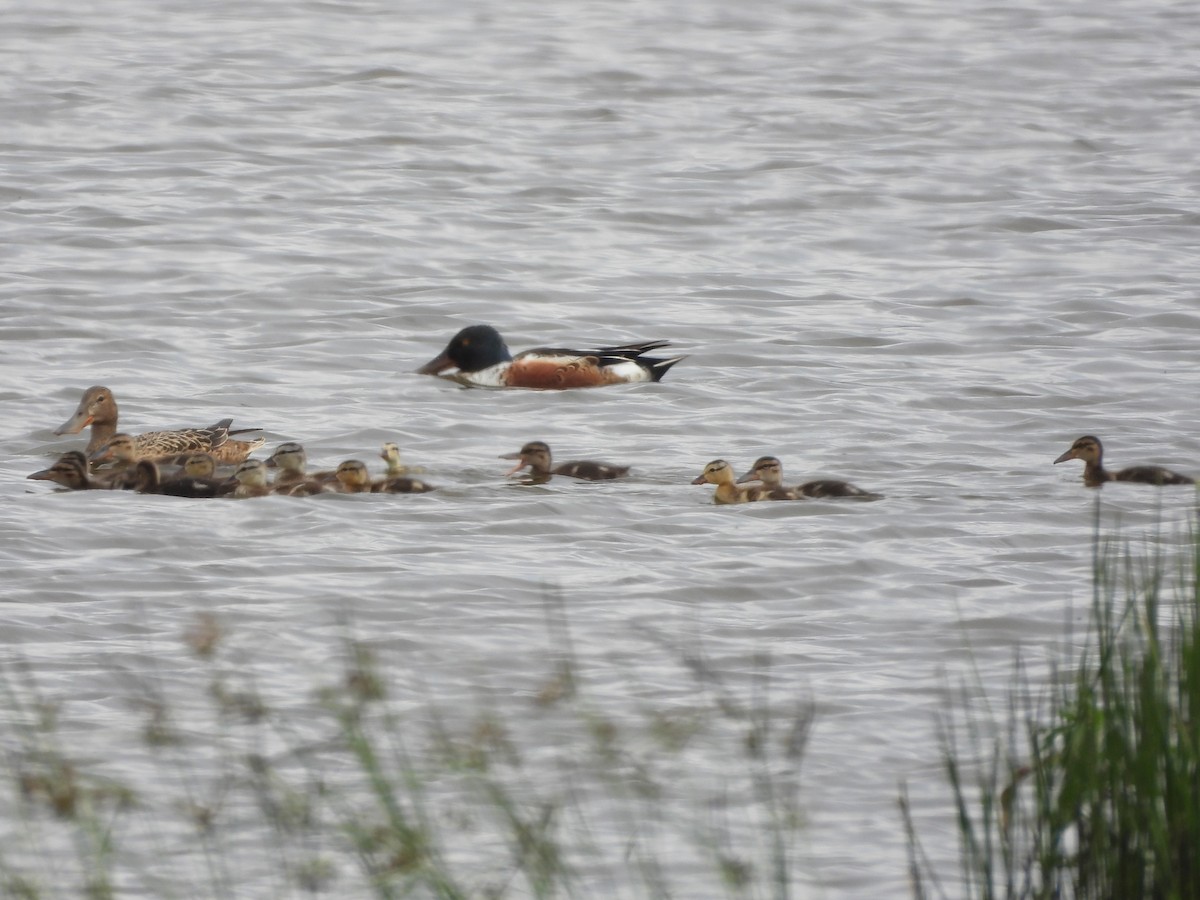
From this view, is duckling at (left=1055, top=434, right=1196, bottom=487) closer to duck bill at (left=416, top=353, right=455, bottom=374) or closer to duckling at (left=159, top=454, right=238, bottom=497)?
duckling at (left=159, top=454, right=238, bottom=497)

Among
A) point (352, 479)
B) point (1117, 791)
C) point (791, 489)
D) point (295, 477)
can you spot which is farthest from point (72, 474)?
point (1117, 791)

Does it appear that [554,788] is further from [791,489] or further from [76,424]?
[76,424]

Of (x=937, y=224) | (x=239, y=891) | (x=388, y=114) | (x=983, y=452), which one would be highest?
(x=388, y=114)

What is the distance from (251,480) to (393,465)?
2.54ft

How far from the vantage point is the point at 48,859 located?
17.3 feet

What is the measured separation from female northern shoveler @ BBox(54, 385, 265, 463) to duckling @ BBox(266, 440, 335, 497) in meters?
0.49

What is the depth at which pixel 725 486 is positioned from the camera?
31.2 ft

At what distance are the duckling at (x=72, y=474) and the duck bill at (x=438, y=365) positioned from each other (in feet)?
11.1

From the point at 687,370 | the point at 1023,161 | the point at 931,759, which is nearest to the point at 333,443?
the point at 687,370

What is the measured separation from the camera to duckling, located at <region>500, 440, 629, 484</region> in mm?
9867

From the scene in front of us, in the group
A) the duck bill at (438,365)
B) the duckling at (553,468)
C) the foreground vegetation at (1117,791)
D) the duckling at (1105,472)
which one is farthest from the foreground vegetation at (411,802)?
the duck bill at (438,365)

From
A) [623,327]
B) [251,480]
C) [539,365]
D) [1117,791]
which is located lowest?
[1117,791]

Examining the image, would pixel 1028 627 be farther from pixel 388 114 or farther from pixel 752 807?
pixel 388 114

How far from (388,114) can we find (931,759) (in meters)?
16.3
